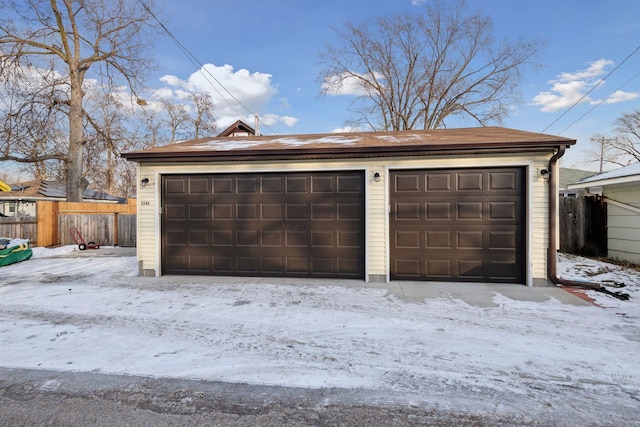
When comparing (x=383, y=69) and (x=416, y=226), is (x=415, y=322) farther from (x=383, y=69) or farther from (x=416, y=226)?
(x=383, y=69)

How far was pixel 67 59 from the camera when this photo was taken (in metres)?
13.6

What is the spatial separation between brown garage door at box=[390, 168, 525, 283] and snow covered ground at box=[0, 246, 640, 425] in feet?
3.16

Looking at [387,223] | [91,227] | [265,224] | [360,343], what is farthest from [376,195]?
[91,227]

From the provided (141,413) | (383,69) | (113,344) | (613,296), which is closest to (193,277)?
(113,344)

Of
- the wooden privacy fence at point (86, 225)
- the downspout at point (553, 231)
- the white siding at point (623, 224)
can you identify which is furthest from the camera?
the wooden privacy fence at point (86, 225)

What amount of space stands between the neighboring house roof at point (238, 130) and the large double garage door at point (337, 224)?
7846 millimetres

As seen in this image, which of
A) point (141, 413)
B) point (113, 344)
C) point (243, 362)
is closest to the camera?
point (141, 413)

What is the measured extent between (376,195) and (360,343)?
3.29m

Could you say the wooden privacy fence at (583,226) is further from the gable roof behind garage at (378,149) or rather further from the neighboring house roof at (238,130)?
the neighboring house roof at (238,130)

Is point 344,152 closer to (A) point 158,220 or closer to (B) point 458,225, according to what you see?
(B) point 458,225

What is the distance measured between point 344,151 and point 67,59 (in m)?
14.7

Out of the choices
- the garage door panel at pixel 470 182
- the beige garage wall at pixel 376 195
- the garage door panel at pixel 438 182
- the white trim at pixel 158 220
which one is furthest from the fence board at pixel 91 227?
the garage door panel at pixel 470 182

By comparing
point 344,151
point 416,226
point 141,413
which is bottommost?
point 141,413

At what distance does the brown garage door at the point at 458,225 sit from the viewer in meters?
5.83
